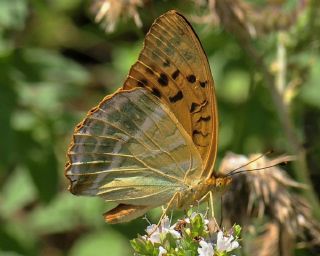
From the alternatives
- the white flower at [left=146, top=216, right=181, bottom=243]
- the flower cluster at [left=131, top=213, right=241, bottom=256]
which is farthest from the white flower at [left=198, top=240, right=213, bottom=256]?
the white flower at [left=146, top=216, right=181, bottom=243]

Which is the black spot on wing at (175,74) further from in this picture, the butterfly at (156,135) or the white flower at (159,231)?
the white flower at (159,231)

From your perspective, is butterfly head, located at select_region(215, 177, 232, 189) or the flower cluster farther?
butterfly head, located at select_region(215, 177, 232, 189)

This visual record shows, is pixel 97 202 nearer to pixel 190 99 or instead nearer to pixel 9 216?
pixel 9 216

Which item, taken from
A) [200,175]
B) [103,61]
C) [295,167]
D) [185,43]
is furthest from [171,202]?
[103,61]

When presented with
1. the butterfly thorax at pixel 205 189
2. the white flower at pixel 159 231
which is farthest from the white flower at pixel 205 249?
the butterfly thorax at pixel 205 189

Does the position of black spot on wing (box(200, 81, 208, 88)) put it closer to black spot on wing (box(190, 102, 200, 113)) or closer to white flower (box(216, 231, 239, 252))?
black spot on wing (box(190, 102, 200, 113))

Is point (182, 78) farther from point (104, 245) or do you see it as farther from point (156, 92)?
point (104, 245)
